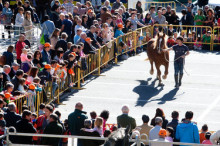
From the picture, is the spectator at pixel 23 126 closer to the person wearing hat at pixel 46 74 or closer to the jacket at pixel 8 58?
the person wearing hat at pixel 46 74

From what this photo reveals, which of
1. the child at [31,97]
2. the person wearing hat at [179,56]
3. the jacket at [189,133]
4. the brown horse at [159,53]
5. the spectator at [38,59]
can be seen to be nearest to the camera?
the jacket at [189,133]

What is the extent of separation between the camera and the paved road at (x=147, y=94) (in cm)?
1867

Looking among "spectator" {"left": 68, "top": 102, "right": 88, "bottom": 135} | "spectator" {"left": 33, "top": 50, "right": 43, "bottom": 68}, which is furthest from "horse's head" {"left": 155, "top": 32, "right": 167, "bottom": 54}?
"spectator" {"left": 68, "top": 102, "right": 88, "bottom": 135}

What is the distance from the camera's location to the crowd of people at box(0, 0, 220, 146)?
41.4ft

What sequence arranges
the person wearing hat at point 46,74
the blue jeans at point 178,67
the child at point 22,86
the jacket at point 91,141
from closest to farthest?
the jacket at point 91,141 < the child at point 22,86 < the person wearing hat at point 46,74 < the blue jeans at point 178,67

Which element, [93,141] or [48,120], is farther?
[48,120]

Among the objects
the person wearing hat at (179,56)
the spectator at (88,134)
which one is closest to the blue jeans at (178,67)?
the person wearing hat at (179,56)

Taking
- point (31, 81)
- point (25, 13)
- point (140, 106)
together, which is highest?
point (25, 13)

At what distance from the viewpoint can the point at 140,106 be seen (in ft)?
63.1

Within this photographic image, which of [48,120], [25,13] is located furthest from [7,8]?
[48,120]

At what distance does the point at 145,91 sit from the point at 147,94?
1.32 ft

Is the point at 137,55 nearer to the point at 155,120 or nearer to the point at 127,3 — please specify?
the point at 127,3

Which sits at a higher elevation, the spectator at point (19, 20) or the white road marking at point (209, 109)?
the spectator at point (19, 20)

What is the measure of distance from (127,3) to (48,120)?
21.6 meters
